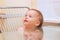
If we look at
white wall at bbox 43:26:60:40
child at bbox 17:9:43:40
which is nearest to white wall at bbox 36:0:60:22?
white wall at bbox 43:26:60:40

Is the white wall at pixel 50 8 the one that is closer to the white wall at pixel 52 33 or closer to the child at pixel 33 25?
the white wall at pixel 52 33

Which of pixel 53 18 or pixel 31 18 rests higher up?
pixel 31 18

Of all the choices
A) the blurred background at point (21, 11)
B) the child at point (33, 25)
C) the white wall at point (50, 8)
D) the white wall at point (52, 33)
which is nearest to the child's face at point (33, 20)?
the child at point (33, 25)

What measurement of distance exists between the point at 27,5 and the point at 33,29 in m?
0.55

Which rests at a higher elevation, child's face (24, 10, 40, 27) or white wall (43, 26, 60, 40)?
child's face (24, 10, 40, 27)

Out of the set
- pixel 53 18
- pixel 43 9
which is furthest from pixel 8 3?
pixel 53 18

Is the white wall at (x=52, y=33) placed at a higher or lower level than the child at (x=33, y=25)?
lower

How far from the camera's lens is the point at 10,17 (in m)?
1.58

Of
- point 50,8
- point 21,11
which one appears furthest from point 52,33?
point 21,11

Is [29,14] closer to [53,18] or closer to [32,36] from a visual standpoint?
[32,36]

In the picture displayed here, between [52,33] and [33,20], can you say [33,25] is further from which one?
[52,33]

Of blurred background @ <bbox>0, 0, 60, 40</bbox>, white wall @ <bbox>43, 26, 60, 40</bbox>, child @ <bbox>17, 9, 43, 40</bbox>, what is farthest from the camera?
blurred background @ <bbox>0, 0, 60, 40</bbox>

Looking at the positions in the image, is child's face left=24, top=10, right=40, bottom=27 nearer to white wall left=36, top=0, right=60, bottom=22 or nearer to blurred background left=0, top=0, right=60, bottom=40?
blurred background left=0, top=0, right=60, bottom=40

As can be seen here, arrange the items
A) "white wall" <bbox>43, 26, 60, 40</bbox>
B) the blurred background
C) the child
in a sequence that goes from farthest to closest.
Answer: the blurred background < "white wall" <bbox>43, 26, 60, 40</bbox> < the child
